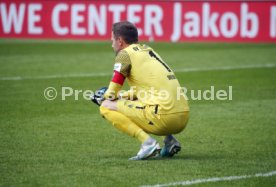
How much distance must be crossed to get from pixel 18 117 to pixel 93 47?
11523mm

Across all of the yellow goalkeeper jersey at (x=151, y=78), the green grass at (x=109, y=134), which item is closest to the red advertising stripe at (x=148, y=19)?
the green grass at (x=109, y=134)

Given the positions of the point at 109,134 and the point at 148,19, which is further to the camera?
the point at 148,19

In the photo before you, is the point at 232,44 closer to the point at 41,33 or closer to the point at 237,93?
the point at 41,33

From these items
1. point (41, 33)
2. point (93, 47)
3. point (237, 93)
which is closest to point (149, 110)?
point (237, 93)

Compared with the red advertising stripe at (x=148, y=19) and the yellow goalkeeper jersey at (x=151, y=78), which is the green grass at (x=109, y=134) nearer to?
the yellow goalkeeper jersey at (x=151, y=78)

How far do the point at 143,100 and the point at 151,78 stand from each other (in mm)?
276

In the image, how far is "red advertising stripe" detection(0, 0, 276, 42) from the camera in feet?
76.7

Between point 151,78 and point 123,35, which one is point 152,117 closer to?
point 151,78

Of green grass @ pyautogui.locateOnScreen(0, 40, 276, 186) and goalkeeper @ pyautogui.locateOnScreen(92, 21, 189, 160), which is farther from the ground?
goalkeeper @ pyautogui.locateOnScreen(92, 21, 189, 160)

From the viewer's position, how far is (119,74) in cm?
792

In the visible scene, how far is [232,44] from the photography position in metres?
23.3

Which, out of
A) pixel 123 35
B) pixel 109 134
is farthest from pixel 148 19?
pixel 123 35

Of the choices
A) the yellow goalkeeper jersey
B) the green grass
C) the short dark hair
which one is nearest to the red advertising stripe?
the green grass

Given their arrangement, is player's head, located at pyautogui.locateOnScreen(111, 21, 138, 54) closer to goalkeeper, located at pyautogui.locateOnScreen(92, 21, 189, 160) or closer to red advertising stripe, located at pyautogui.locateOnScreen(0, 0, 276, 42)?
goalkeeper, located at pyautogui.locateOnScreen(92, 21, 189, 160)
